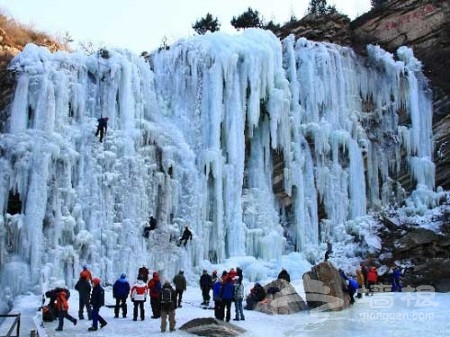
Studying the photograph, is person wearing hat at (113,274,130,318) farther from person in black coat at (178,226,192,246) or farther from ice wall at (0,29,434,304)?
person in black coat at (178,226,192,246)

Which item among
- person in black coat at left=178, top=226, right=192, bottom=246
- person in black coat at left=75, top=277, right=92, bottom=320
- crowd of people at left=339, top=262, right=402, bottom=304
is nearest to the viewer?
person in black coat at left=75, top=277, right=92, bottom=320

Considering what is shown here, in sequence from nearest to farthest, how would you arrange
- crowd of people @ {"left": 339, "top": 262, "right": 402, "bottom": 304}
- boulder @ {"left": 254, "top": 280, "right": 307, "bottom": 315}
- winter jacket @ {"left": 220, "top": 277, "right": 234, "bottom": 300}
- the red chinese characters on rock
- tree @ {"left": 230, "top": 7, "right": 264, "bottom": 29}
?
winter jacket @ {"left": 220, "top": 277, "right": 234, "bottom": 300}, boulder @ {"left": 254, "top": 280, "right": 307, "bottom": 315}, crowd of people @ {"left": 339, "top": 262, "right": 402, "bottom": 304}, the red chinese characters on rock, tree @ {"left": 230, "top": 7, "right": 264, "bottom": 29}

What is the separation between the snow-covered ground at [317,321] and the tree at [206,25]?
68.1ft

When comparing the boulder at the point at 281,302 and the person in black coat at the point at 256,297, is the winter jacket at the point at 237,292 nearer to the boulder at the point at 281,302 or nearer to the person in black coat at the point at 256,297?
the boulder at the point at 281,302

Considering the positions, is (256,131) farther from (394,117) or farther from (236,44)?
(394,117)

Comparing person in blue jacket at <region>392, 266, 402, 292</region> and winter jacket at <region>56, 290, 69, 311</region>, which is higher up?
person in blue jacket at <region>392, 266, 402, 292</region>

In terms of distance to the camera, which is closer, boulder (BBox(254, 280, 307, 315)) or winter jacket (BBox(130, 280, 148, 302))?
winter jacket (BBox(130, 280, 148, 302))

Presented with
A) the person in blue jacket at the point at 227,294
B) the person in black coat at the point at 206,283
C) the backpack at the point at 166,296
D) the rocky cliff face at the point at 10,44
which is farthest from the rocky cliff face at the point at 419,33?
the backpack at the point at 166,296

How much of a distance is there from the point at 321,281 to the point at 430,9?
19.5m

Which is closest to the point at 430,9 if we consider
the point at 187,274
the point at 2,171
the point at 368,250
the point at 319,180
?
the point at 319,180

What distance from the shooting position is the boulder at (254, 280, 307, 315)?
1501 centimetres

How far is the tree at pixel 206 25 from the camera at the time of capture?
35.1 m

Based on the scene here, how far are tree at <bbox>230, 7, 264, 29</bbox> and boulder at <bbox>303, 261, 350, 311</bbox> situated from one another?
2187 centimetres

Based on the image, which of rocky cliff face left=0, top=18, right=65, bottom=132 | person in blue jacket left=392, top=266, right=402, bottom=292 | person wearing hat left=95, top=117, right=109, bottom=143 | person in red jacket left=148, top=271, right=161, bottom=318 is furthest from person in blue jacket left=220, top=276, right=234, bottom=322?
rocky cliff face left=0, top=18, right=65, bottom=132
